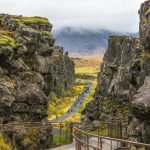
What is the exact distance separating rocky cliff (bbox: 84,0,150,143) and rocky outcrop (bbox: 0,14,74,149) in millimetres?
10840

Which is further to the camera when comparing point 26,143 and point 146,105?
point 26,143

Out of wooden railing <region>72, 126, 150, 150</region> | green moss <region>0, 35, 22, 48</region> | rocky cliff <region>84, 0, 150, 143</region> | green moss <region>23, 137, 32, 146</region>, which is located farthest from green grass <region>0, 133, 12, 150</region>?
green moss <region>0, 35, 22, 48</region>

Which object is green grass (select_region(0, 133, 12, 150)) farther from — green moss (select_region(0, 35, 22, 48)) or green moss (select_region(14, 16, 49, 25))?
green moss (select_region(14, 16, 49, 25))

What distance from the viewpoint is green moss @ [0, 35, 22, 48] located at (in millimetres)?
48750

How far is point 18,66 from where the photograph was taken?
51750 millimetres

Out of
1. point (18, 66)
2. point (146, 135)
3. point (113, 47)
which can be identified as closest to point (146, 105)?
point (146, 135)

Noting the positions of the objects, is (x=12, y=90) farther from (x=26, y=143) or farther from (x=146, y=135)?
(x=146, y=135)

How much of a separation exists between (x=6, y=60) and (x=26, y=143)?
9.13 meters

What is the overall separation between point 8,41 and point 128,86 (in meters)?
23.0

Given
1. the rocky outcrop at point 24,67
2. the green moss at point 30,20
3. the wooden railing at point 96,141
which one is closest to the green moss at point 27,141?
the rocky outcrop at point 24,67

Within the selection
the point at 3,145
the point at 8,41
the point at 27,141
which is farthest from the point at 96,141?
the point at 8,41

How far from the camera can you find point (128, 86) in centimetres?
6625

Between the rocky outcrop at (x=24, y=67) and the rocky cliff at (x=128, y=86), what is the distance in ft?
35.6

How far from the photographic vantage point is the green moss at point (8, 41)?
48750mm
